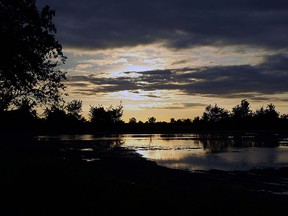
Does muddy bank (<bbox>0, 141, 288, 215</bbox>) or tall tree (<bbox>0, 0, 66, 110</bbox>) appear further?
tall tree (<bbox>0, 0, 66, 110</bbox>)

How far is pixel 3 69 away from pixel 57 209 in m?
20.3

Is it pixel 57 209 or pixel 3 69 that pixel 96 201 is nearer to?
pixel 57 209

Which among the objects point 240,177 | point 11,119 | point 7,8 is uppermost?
point 7,8

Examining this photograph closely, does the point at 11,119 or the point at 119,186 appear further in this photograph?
the point at 11,119

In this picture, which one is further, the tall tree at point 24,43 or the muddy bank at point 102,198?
the tall tree at point 24,43

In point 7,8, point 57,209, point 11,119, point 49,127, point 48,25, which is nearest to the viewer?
point 57,209

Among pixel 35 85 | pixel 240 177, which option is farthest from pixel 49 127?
pixel 240 177

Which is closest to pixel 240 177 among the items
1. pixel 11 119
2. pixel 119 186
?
pixel 119 186

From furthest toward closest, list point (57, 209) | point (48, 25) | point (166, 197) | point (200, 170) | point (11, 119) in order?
point (11, 119) < point (200, 170) < point (48, 25) < point (166, 197) < point (57, 209)

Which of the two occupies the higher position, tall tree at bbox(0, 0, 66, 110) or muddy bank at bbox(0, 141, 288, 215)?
tall tree at bbox(0, 0, 66, 110)

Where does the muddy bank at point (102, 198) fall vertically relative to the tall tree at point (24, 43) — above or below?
below

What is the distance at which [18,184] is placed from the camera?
62.6 feet

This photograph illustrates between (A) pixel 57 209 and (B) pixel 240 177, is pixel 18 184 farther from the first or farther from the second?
(B) pixel 240 177

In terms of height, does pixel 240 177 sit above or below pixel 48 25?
below
